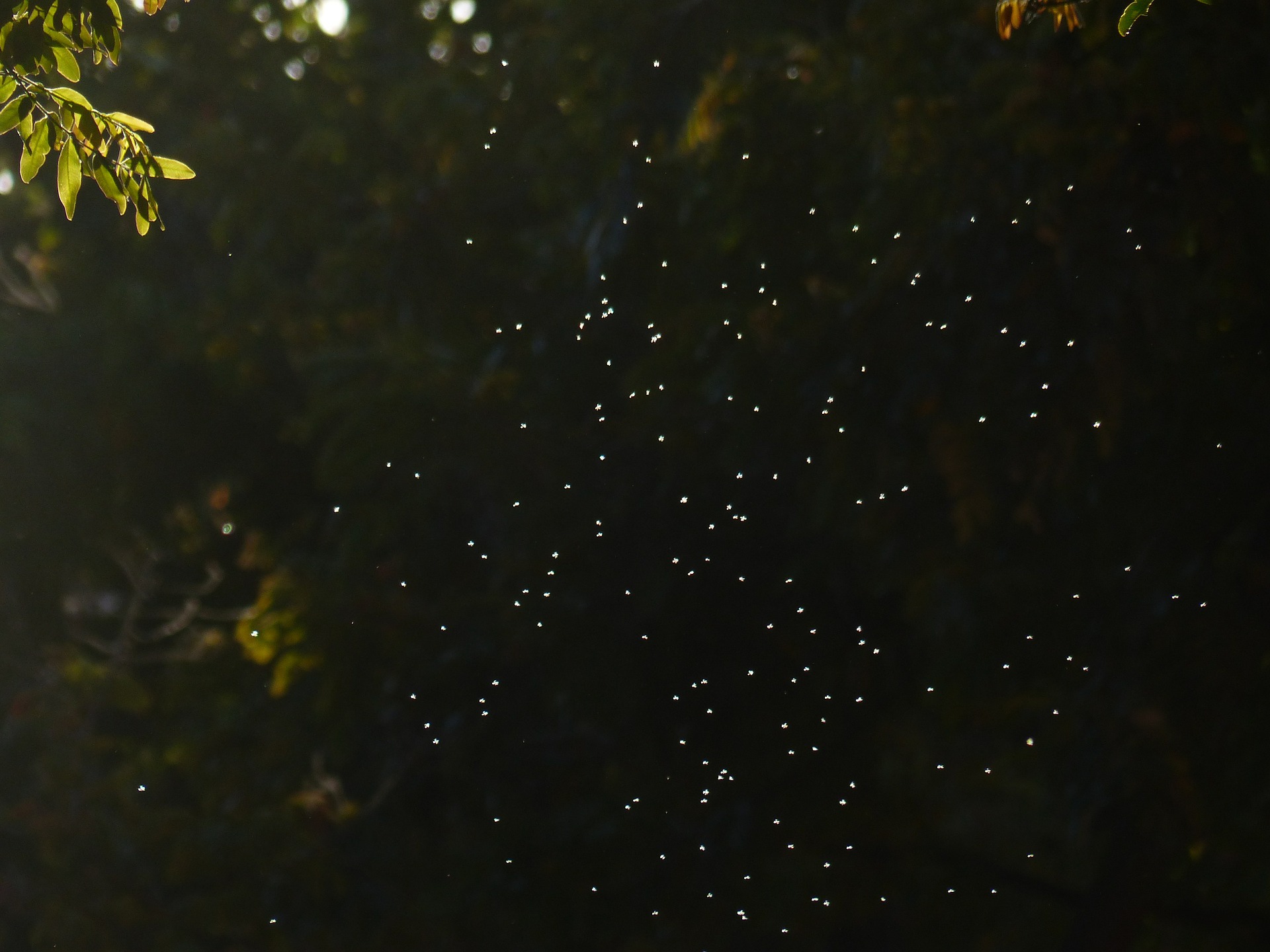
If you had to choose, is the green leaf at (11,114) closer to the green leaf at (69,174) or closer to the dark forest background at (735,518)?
the green leaf at (69,174)

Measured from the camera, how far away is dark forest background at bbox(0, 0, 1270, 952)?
4938 mm

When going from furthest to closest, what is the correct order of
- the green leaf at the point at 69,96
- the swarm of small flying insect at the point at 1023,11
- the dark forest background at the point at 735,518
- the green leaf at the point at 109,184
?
the dark forest background at the point at 735,518
the swarm of small flying insect at the point at 1023,11
the green leaf at the point at 109,184
the green leaf at the point at 69,96

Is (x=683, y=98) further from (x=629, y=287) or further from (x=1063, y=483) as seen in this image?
(x=1063, y=483)

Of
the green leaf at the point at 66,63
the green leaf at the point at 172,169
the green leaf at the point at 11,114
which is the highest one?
the green leaf at the point at 66,63

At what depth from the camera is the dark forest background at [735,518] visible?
4.94 metres

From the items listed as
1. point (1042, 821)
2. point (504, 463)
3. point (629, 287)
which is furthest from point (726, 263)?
point (1042, 821)

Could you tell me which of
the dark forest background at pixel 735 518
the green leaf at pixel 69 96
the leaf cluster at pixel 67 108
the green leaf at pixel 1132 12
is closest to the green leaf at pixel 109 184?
the leaf cluster at pixel 67 108

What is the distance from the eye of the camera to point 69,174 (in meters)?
2.29

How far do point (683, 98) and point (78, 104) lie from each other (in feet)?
13.5

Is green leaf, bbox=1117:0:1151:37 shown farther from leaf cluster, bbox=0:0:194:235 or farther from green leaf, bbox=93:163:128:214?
green leaf, bbox=93:163:128:214

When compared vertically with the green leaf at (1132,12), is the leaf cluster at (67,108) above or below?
below

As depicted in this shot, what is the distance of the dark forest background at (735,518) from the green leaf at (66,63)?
129 inches

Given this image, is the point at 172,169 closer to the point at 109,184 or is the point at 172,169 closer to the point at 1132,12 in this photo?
the point at 109,184

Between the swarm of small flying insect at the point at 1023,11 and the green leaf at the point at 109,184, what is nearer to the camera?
the green leaf at the point at 109,184
